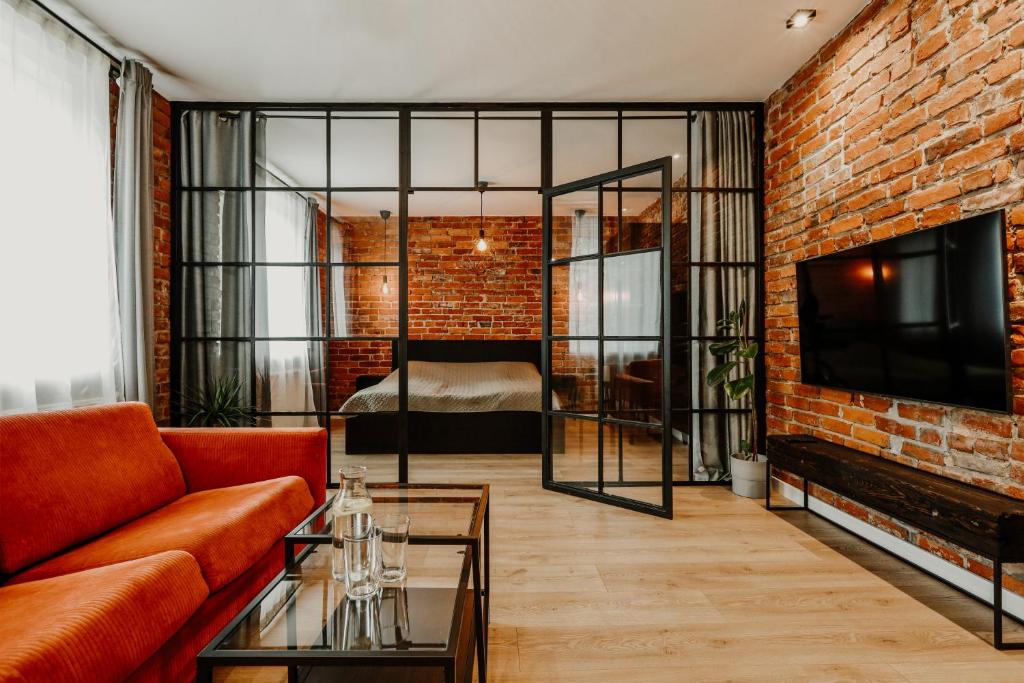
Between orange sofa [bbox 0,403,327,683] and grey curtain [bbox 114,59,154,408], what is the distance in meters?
1.01

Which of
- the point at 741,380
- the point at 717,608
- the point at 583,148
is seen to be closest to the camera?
the point at 717,608

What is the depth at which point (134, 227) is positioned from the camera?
2949mm

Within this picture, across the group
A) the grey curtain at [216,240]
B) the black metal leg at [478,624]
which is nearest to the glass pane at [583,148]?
the grey curtain at [216,240]

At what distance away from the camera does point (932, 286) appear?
207cm

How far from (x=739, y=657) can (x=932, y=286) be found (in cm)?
164

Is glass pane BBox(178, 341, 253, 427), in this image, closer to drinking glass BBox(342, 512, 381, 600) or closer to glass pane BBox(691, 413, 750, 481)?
drinking glass BBox(342, 512, 381, 600)

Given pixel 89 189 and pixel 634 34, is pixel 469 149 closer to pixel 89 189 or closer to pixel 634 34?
pixel 634 34

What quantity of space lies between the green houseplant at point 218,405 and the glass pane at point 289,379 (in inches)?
4.3

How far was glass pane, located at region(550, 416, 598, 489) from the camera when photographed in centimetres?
332

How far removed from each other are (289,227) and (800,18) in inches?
128

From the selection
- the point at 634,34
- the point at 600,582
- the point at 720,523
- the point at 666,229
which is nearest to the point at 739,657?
the point at 600,582

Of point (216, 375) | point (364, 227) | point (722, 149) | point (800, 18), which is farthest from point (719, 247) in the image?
point (216, 375)

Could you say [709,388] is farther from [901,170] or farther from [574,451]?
[901,170]

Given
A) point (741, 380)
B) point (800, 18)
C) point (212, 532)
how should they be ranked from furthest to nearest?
point (741, 380)
point (800, 18)
point (212, 532)
